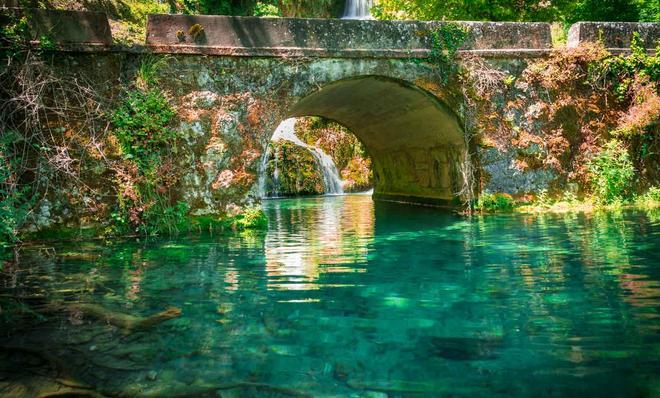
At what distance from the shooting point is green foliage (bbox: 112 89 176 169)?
8633 millimetres

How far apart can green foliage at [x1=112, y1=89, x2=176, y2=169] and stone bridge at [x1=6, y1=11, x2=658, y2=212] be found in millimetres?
319

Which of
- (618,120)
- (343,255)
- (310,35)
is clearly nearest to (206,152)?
(310,35)

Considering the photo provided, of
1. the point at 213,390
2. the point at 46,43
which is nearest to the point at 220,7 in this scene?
the point at 46,43

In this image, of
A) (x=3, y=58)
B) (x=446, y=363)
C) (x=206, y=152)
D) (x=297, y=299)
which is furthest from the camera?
(x=206, y=152)

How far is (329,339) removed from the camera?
3207 millimetres

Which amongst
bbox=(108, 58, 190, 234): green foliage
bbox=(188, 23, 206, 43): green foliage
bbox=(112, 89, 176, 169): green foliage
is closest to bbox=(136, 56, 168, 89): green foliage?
bbox=(108, 58, 190, 234): green foliage

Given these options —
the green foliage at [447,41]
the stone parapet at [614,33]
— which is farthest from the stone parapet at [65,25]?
the stone parapet at [614,33]

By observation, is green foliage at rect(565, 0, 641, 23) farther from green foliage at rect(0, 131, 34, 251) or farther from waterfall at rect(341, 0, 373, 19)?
green foliage at rect(0, 131, 34, 251)

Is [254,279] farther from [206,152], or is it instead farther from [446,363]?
[206,152]

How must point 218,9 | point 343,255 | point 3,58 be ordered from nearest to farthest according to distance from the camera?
point 343,255, point 3,58, point 218,9

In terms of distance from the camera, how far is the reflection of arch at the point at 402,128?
10.9 metres

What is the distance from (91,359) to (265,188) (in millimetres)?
18501

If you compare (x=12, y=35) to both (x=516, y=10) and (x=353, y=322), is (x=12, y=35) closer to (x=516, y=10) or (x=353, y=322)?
(x=353, y=322)

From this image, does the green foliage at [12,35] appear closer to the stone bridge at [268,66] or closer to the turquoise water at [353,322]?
the stone bridge at [268,66]
